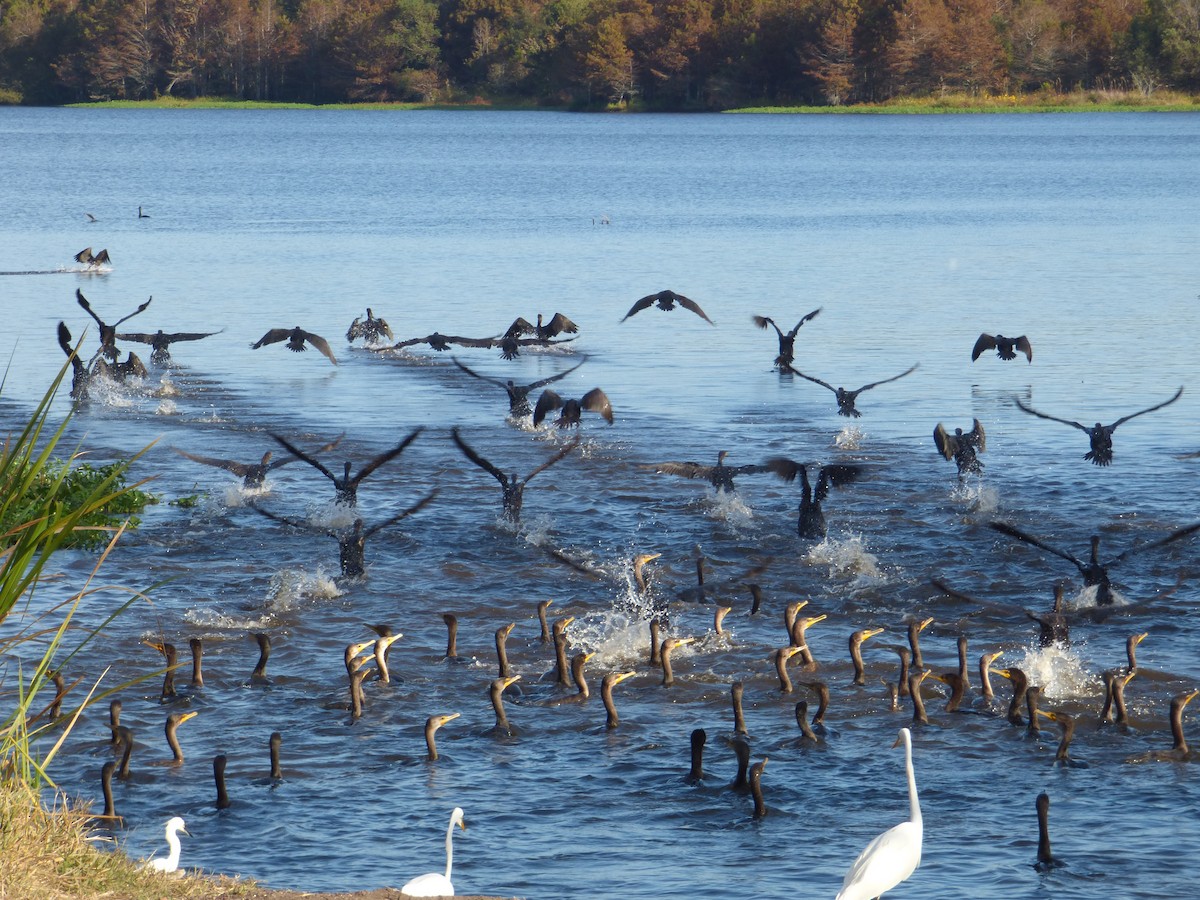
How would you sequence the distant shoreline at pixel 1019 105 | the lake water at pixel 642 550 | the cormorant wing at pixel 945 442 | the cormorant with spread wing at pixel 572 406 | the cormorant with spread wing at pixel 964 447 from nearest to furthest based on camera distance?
1. the lake water at pixel 642 550
2. the cormorant wing at pixel 945 442
3. the cormorant with spread wing at pixel 964 447
4. the cormorant with spread wing at pixel 572 406
5. the distant shoreline at pixel 1019 105

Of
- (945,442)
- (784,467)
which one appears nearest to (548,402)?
(784,467)

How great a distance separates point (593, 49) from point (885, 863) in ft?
436

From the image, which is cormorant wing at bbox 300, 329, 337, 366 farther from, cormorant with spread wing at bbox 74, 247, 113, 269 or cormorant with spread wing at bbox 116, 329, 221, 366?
cormorant with spread wing at bbox 74, 247, 113, 269

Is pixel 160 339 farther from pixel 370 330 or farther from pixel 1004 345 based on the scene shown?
pixel 1004 345

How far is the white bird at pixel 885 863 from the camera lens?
9336mm

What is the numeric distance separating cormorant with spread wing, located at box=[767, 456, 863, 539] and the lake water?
0.29 meters

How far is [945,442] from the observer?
21.2 metres

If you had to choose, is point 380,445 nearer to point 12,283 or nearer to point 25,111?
point 12,283

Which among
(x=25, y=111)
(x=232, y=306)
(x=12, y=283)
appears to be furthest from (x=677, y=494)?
(x=25, y=111)

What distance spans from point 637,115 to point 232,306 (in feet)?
365

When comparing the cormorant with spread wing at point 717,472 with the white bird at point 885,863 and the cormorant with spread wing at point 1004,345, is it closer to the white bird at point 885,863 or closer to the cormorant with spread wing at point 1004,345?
the cormorant with spread wing at point 1004,345

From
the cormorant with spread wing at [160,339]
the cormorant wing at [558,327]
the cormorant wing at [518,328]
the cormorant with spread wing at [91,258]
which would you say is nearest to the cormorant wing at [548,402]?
the cormorant wing at [518,328]

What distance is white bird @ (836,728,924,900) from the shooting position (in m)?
9.34

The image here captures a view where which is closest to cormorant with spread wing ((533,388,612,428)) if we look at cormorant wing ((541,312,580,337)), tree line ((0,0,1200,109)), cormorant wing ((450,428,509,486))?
cormorant wing ((450,428,509,486))
